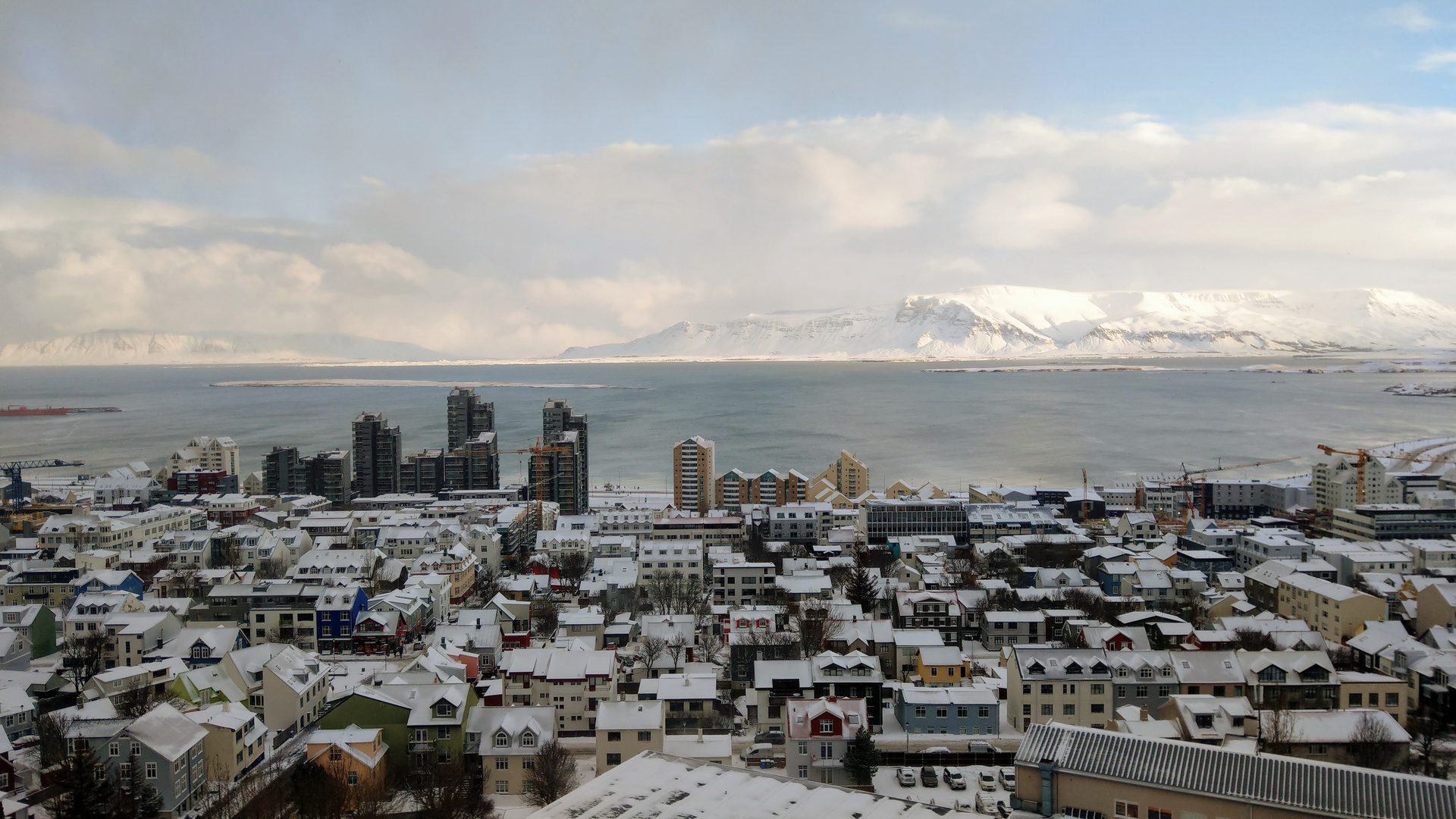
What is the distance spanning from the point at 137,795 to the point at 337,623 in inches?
121

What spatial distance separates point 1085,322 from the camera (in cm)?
9488

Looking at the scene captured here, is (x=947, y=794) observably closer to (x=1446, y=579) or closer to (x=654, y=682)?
(x=654, y=682)

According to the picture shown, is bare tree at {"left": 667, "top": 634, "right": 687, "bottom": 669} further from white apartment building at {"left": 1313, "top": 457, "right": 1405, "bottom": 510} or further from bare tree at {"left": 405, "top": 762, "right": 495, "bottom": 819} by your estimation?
white apartment building at {"left": 1313, "top": 457, "right": 1405, "bottom": 510}

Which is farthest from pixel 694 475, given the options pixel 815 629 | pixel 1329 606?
pixel 1329 606

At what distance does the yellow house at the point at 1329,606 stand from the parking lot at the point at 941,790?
399cm

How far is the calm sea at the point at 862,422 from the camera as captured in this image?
65.3 ft

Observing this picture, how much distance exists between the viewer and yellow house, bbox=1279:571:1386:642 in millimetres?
7074

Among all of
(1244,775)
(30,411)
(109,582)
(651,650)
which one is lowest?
(651,650)

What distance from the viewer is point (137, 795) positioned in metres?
4.08

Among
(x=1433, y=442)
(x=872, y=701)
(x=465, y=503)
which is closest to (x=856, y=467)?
(x=465, y=503)

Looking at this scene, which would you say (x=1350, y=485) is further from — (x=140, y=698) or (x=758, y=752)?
(x=140, y=698)

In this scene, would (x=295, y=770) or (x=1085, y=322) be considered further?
(x=1085, y=322)

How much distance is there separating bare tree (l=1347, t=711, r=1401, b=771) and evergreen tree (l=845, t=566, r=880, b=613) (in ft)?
12.4

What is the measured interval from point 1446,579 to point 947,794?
5.93 meters
